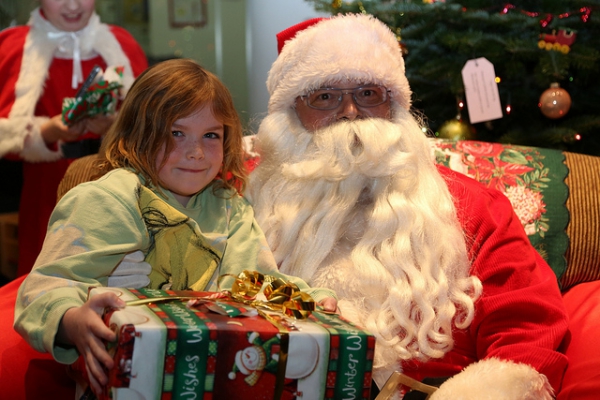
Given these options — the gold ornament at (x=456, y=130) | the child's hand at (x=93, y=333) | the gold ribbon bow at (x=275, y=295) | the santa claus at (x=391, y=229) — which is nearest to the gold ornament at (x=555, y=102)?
the gold ornament at (x=456, y=130)

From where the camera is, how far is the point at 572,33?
2691 mm

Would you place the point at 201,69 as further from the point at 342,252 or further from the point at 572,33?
the point at 572,33

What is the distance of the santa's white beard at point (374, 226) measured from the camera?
1.76 m

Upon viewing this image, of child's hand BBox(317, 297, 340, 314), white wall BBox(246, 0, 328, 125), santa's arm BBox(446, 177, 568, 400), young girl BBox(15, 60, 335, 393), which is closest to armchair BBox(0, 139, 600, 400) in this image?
santa's arm BBox(446, 177, 568, 400)

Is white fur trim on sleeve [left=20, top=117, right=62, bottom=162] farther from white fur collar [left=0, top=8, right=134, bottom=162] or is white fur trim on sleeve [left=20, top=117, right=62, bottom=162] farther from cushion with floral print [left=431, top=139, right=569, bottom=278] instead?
cushion with floral print [left=431, top=139, right=569, bottom=278]

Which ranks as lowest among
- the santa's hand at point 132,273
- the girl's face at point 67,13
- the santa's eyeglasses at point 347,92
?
the santa's hand at point 132,273

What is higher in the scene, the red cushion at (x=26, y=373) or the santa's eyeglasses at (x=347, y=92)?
the santa's eyeglasses at (x=347, y=92)

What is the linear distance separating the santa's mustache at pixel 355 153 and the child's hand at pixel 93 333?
0.87 m

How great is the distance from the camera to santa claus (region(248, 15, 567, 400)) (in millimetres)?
1717

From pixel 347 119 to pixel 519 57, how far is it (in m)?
1.18

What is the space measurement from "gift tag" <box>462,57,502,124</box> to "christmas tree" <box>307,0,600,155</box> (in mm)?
42

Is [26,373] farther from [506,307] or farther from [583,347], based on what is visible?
[583,347]

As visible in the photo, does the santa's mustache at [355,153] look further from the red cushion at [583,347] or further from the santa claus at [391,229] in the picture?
the red cushion at [583,347]

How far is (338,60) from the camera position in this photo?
204 centimetres
